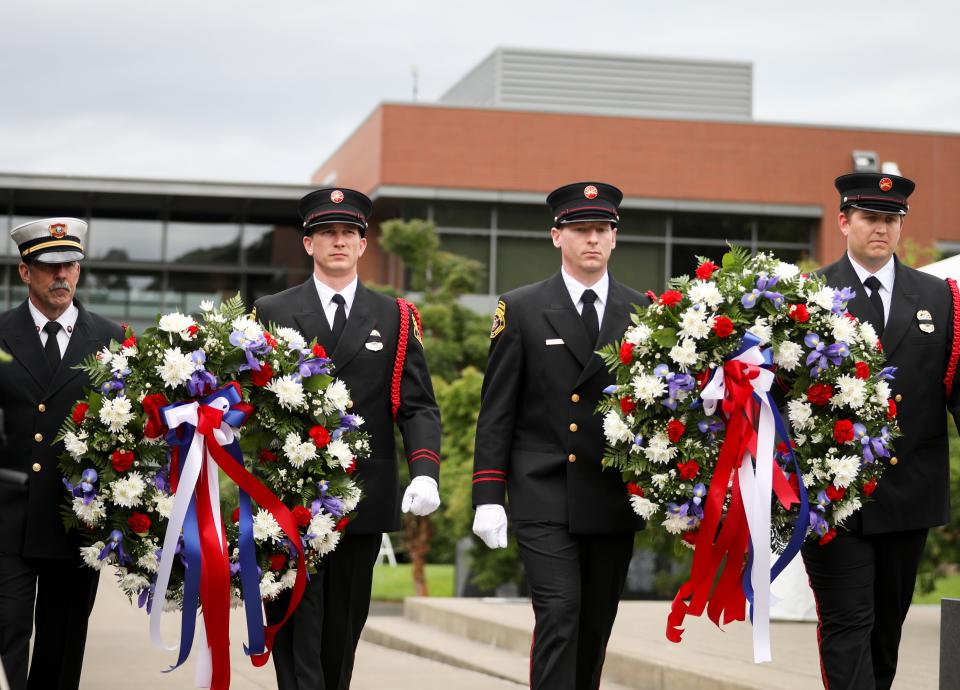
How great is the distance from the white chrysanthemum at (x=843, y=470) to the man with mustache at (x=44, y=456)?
3.15 meters

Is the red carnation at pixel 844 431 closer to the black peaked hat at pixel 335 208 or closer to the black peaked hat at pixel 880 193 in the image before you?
the black peaked hat at pixel 880 193

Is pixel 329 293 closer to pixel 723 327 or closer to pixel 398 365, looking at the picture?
pixel 398 365

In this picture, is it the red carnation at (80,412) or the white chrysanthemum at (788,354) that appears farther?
the red carnation at (80,412)

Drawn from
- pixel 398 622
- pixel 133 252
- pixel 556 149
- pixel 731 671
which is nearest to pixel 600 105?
pixel 556 149

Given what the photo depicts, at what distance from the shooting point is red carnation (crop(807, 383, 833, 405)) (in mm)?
5871

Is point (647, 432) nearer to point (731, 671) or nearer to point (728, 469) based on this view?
point (728, 469)

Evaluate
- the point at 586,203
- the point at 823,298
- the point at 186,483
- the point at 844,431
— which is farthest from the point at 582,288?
the point at 186,483

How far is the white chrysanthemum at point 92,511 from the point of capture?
5.90 m

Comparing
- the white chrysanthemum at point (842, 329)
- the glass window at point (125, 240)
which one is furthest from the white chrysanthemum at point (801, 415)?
the glass window at point (125, 240)

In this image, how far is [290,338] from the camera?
6.05 meters

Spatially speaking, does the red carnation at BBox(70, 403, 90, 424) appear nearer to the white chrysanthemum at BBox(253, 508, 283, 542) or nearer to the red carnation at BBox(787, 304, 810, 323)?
the white chrysanthemum at BBox(253, 508, 283, 542)

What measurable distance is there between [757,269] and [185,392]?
2.32m

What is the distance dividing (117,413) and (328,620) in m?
1.25

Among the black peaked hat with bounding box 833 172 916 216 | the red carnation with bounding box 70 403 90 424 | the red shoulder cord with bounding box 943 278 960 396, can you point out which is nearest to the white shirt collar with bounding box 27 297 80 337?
the red carnation with bounding box 70 403 90 424
